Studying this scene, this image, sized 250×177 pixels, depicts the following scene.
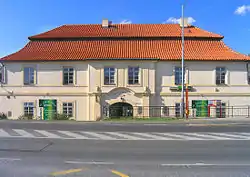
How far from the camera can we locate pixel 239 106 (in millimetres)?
23578

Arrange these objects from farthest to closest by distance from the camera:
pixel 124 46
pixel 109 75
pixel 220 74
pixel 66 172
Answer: pixel 124 46
pixel 220 74
pixel 109 75
pixel 66 172

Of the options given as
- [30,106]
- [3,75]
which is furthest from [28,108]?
[3,75]

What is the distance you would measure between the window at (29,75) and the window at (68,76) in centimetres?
358

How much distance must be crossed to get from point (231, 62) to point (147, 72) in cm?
938

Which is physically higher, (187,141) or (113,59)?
(113,59)

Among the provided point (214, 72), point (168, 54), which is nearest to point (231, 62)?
point (214, 72)

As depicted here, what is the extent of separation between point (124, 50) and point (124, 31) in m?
3.72

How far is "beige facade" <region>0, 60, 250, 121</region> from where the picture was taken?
23.1 metres

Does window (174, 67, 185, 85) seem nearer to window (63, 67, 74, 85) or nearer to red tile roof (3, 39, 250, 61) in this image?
red tile roof (3, 39, 250, 61)

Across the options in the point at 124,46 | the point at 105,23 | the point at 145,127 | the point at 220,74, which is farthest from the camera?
the point at 105,23

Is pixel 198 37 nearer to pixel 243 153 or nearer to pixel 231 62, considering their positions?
pixel 231 62

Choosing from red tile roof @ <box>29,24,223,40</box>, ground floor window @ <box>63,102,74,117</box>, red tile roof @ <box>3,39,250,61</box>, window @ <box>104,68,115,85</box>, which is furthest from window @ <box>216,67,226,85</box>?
ground floor window @ <box>63,102,74,117</box>

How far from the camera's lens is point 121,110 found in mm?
23312

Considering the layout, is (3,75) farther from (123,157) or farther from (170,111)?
(123,157)
